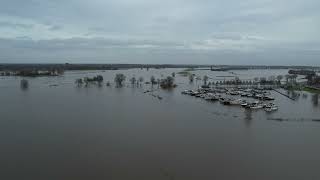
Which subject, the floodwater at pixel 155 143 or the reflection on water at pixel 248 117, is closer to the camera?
the floodwater at pixel 155 143

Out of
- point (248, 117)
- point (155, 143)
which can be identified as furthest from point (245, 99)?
point (155, 143)

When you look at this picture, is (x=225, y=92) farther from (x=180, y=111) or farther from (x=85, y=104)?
(x=85, y=104)

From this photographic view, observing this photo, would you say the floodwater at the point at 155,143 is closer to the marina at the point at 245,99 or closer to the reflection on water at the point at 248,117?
the reflection on water at the point at 248,117

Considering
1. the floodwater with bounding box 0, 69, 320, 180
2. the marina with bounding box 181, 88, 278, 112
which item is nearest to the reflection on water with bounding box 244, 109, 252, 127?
the floodwater with bounding box 0, 69, 320, 180

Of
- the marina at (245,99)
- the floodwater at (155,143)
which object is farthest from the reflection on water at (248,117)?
the marina at (245,99)

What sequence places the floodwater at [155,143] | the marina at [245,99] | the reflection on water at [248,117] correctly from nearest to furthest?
1. the floodwater at [155,143]
2. the reflection on water at [248,117]
3. the marina at [245,99]

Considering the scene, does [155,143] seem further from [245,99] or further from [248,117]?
[245,99]

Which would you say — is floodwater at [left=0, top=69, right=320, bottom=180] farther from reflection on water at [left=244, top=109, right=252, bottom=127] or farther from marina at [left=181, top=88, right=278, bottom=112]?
marina at [left=181, top=88, right=278, bottom=112]

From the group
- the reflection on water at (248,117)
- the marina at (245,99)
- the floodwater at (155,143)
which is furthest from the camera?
the marina at (245,99)

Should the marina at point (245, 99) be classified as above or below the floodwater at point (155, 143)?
above
